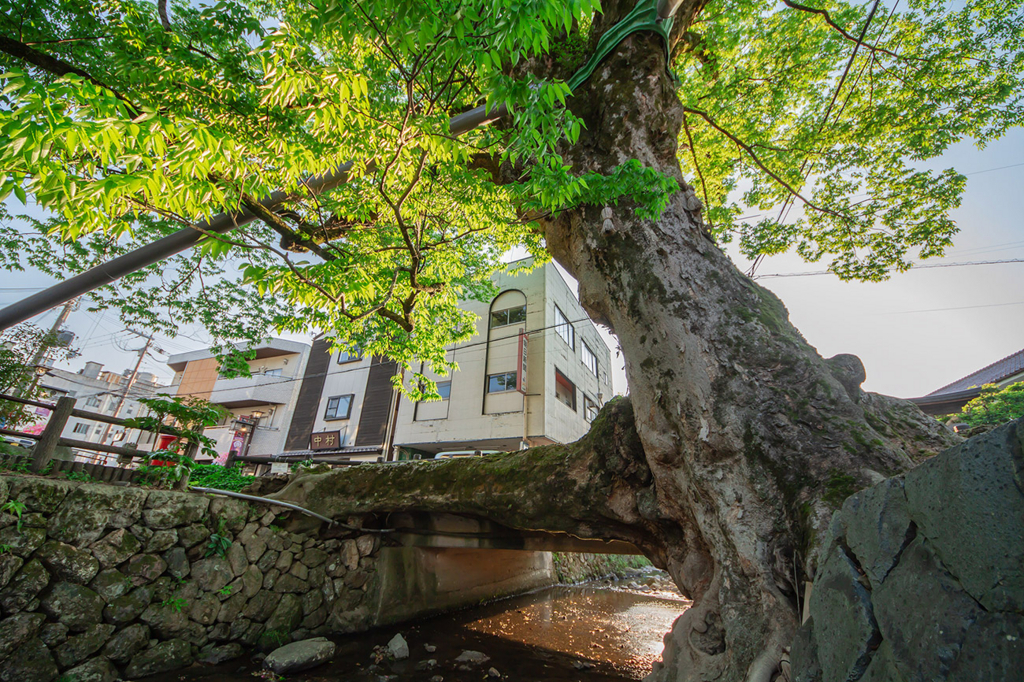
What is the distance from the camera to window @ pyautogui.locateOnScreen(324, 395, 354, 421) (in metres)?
18.7

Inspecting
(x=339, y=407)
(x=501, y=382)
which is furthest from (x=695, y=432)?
(x=339, y=407)

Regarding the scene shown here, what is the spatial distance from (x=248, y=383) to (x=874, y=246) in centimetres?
2595

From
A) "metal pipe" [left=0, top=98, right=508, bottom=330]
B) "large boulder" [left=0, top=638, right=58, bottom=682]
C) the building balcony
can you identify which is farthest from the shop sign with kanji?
"large boulder" [left=0, top=638, right=58, bottom=682]

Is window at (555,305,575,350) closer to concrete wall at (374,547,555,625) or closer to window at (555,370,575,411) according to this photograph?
window at (555,370,575,411)

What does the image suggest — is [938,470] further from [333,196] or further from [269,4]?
[269,4]

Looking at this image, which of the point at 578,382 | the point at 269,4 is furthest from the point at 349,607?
the point at 578,382

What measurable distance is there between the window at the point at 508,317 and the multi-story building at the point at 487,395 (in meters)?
0.04

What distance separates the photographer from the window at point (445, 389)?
54.1 ft

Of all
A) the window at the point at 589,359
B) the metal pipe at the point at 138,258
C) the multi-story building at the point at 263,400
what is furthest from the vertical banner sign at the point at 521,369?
the multi-story building at the point at 263,400

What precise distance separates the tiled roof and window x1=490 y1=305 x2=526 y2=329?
578 inches

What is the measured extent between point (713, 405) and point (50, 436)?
737 centimetres

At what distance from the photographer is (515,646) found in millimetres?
6059

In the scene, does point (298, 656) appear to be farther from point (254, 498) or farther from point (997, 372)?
point (997, 372)

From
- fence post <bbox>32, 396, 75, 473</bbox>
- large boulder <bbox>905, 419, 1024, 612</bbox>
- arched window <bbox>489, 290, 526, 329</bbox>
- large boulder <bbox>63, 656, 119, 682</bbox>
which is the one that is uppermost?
arched window <bbox>489, 290, 526, 329</bbox>
